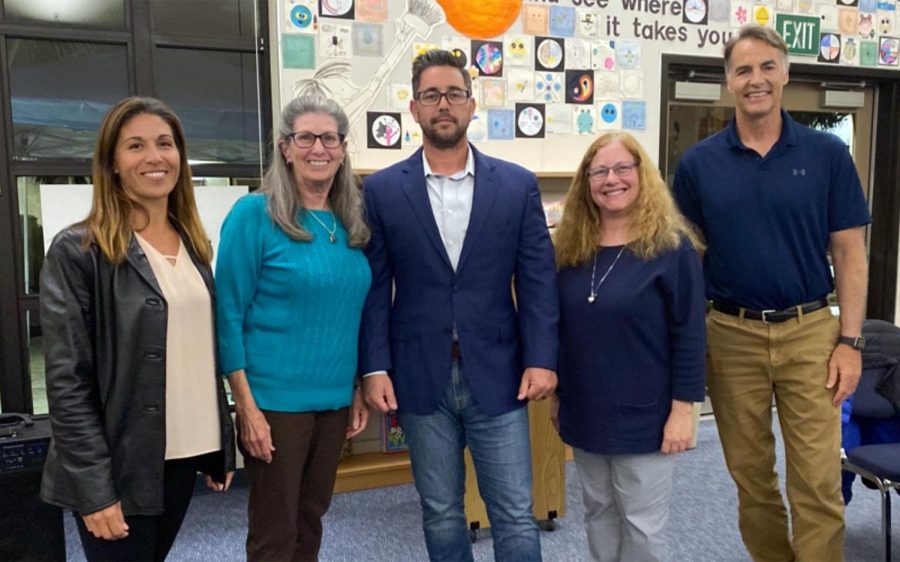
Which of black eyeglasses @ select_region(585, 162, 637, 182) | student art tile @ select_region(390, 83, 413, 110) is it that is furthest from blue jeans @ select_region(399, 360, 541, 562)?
student art tile @ select_region(390, 83, 413, 110)

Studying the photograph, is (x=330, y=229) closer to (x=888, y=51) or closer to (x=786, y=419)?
(x=786, y=419)

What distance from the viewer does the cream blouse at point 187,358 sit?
1473 mm

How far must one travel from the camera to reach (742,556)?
2455 millimetres

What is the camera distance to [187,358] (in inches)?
59.1

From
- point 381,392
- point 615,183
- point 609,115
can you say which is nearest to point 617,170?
point 615,183

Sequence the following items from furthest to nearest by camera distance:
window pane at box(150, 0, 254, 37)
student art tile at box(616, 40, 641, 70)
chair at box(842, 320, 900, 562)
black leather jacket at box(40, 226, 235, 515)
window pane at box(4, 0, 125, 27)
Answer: student art tile at box(616, 40, 641, 70) → window pane at box(150, 0, 254, 37) → window pane at box(4, 0, 125, 27) → chair at box(842, 320, 900, 562) → black leather jacket at box(40, 226, 235, 515)

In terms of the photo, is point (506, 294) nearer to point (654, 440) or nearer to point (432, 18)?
point (654, 440)

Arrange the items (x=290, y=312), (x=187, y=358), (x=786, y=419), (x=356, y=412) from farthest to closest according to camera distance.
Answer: (x=786, y=419) → (x=356, y=412) → (x=290, y=312) → (x=187, y=358)

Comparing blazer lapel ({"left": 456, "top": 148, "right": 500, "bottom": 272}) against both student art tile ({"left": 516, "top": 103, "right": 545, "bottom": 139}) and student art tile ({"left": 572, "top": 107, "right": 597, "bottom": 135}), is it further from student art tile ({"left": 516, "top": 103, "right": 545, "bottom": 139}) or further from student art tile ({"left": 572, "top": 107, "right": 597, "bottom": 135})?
student art tile ({"left": 572, "top": 107, "right": 597, "bottom": 135})

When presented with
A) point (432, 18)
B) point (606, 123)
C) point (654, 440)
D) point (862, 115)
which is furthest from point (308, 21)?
point (862, 115)

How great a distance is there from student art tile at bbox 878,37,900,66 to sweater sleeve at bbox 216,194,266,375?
12.8 ft

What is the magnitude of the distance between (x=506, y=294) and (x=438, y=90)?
0.53 meters

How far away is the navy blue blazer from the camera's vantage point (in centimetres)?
169

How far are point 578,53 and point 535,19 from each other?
280 mm
